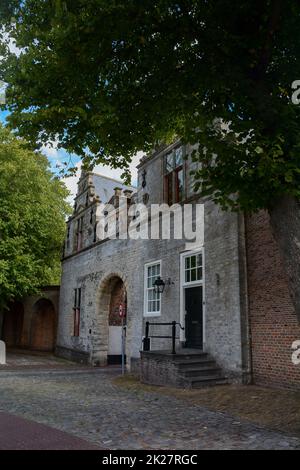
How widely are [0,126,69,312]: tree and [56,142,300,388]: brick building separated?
3.46m

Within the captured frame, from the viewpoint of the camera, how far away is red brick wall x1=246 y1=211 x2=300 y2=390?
9.19m

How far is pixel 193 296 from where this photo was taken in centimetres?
1227

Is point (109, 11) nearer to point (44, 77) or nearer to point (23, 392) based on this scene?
point (44, 77)

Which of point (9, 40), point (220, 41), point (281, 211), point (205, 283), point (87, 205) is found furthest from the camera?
point (87, 205)

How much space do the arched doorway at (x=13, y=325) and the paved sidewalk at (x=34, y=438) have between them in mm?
24579

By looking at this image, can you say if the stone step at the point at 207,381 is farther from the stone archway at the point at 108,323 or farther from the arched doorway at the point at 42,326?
the arched doorway at the point at 42,326

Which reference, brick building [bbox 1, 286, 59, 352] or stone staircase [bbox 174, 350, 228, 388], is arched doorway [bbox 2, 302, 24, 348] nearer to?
brick building [bbox 1, 286, 59, 352]

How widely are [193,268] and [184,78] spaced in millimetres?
6300

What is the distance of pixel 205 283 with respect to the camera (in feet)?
38.3

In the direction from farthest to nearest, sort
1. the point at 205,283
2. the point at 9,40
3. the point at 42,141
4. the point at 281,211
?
the point at 205,283, the point at 42,141, the point at 9,40, the point at 281,211

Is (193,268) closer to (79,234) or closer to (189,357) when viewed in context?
(189,357)

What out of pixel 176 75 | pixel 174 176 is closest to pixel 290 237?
pixel 176 75
